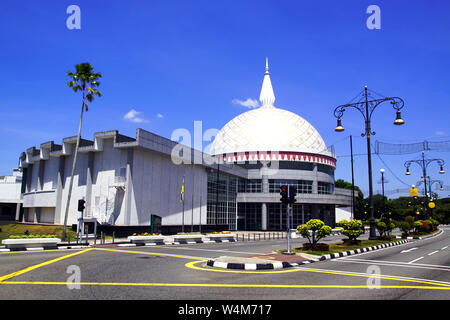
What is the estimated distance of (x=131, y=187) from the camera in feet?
101

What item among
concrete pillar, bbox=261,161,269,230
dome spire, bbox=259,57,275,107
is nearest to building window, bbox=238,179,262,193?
concrete pillar, bbox=261,161,269,230

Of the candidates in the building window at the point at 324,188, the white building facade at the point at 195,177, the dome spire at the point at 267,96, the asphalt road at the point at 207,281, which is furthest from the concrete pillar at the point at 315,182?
the asphalt road at the point at 207,281

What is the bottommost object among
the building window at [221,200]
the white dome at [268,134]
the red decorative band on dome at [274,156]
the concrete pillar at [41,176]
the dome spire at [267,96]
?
the building window at [221,200]

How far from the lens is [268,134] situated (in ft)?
186

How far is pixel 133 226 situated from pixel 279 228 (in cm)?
2659

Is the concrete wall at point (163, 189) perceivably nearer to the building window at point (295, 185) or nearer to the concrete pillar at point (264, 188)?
the concrete pillar at point (264, 188)

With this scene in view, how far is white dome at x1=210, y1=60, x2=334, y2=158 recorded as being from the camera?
5488 cm

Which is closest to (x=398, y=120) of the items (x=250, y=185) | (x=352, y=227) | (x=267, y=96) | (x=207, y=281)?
(x=352, y=227)

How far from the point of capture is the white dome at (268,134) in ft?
180

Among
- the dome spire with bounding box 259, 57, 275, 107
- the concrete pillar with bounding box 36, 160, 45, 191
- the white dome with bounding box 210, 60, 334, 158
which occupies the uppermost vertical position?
the dome spire with bounding box 259, 57, 275, 107

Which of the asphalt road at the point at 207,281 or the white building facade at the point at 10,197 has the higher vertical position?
the white building facade at the point at 10,197

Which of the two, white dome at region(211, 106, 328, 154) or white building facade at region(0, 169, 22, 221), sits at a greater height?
white dome at region(211, 106, 328, 154)

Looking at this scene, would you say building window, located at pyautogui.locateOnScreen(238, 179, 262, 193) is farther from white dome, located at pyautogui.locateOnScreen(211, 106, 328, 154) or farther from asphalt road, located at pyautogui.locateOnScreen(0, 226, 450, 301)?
asphalt road, located at pyautogui.locateOnScreen(0, 226, 450, 301)
